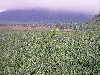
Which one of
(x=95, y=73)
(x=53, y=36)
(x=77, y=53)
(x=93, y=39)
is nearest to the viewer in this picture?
(x=95, y=73)

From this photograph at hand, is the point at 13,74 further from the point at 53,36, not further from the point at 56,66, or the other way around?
the point at 53,36

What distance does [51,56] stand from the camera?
83.8 meters

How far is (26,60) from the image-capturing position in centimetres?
8062

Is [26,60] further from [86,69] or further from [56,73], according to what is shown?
[86,69]

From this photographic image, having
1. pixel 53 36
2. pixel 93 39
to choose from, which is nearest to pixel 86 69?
pixel 93 39

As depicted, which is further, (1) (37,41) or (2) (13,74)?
(1) (37,41)

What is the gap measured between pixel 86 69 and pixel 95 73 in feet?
14.6

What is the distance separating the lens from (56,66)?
250 ft

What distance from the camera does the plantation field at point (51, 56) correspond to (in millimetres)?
73125

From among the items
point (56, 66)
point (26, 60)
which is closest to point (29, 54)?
point (26, 60)

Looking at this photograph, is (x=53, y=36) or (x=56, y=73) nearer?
(x=56, y=73)

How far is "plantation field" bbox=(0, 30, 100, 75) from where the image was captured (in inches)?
2879

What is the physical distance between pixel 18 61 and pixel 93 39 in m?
32.3

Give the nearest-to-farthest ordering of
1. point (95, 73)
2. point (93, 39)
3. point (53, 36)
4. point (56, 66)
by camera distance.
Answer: point (95, 73)
point (56, 66)
point (93, 39)
point (53, 36)
